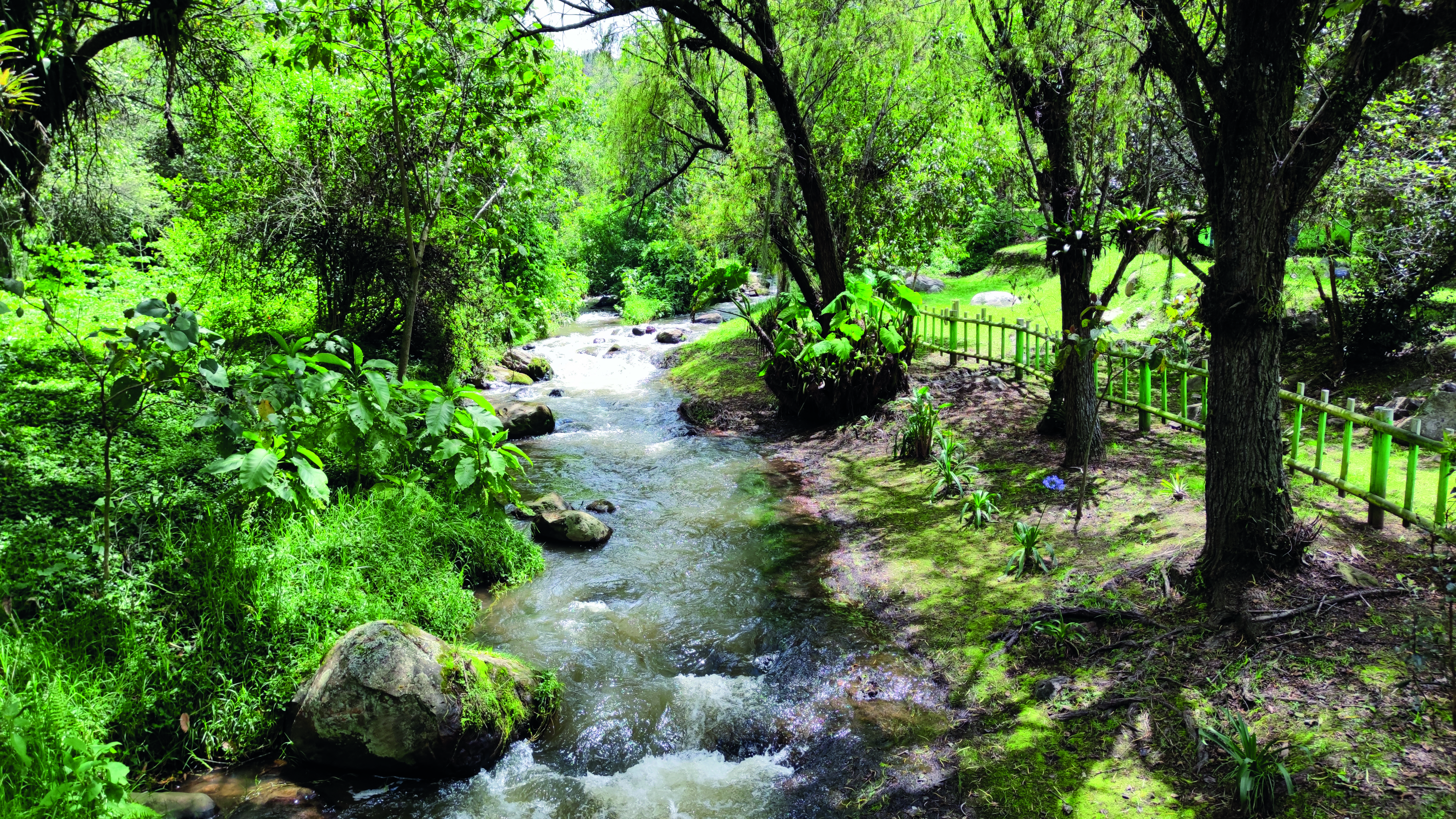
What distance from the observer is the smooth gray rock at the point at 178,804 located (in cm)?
366

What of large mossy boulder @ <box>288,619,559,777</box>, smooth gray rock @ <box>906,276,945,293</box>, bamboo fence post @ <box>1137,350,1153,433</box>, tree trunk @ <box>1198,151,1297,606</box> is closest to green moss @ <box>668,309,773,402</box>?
bamboo fence post @ <box>1137,350,1153,433</box>

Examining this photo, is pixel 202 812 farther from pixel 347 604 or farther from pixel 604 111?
pixel 604 111

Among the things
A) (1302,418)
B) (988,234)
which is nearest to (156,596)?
(1302,418)

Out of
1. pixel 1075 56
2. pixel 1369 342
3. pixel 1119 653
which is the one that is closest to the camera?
pixel 1119 653

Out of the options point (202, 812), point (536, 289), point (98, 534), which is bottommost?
point (202, 812)

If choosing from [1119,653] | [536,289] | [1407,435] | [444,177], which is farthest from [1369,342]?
[536,289]

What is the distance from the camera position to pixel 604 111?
21.1 meters

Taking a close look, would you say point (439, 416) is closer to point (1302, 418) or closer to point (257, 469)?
point (257, 469)

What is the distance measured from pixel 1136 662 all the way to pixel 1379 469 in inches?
94.9

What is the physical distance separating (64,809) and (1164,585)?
574 cm

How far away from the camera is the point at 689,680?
513 cm

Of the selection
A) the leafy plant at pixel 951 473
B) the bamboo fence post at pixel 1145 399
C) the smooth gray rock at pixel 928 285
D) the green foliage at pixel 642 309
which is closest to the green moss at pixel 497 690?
the leafy plant at pixel 951 473

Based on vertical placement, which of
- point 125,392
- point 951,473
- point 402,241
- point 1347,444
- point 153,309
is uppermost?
point 402,241

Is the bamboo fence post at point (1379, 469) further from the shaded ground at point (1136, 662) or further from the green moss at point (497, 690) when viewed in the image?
the green moss at point (497, 690)
